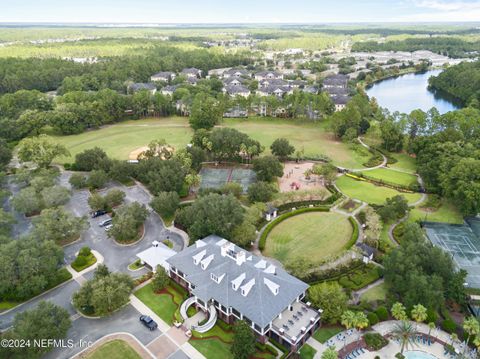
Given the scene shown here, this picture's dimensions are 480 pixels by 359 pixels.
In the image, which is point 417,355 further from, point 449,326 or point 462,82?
point 462,82

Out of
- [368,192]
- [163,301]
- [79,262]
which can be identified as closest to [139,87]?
[368,192]

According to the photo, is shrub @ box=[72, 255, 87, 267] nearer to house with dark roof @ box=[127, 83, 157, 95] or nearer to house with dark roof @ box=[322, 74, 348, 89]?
house with dark roof @ box=[127, 83, 157, 95]

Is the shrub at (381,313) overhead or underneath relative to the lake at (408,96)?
overhead

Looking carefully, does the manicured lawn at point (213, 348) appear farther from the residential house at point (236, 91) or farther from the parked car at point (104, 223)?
the residential house at point (236, 91)

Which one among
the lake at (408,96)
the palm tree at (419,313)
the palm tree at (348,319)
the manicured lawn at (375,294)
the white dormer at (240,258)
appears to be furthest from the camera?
the lake at (408,96)

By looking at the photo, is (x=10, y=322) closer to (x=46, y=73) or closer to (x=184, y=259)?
(x=184, y=259)

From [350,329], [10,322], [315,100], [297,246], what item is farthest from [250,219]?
[315,100]

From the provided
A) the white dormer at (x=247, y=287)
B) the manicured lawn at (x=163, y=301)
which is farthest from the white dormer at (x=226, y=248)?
the manicured lawn at (x=163, y=301)
